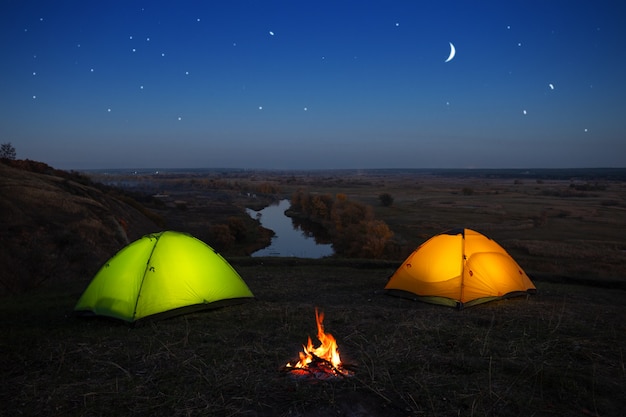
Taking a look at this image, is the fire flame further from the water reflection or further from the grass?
the water reflection

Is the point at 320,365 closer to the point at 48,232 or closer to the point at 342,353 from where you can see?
the point at 342,353

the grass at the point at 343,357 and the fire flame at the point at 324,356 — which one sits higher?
the fire flame at the point at 324,356

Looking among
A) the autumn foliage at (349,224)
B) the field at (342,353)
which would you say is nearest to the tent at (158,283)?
the field at (342,353)

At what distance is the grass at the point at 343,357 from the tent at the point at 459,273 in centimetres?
34

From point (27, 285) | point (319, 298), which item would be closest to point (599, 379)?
point (319, 298)

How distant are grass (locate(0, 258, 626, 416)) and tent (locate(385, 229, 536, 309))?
0.34 m

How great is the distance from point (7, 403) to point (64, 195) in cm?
1735

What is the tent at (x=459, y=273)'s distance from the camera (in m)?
10.1

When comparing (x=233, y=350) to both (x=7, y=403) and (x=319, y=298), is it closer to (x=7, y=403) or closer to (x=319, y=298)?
(x=7, y=403)

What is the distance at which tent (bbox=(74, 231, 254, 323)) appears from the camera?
28.1 ft

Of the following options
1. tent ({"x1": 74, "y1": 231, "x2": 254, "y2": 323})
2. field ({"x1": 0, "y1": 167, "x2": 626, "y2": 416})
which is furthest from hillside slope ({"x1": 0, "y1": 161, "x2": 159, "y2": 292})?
tent ({"x1": 74, "y1": 231, "x2": 254, "y2": 323})

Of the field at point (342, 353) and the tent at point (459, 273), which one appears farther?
the tent at point (459, 273)

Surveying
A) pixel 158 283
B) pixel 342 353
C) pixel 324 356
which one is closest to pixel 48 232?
pixel 158 283

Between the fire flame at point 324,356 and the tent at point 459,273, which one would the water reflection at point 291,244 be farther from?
the fire flame at point 324,356
